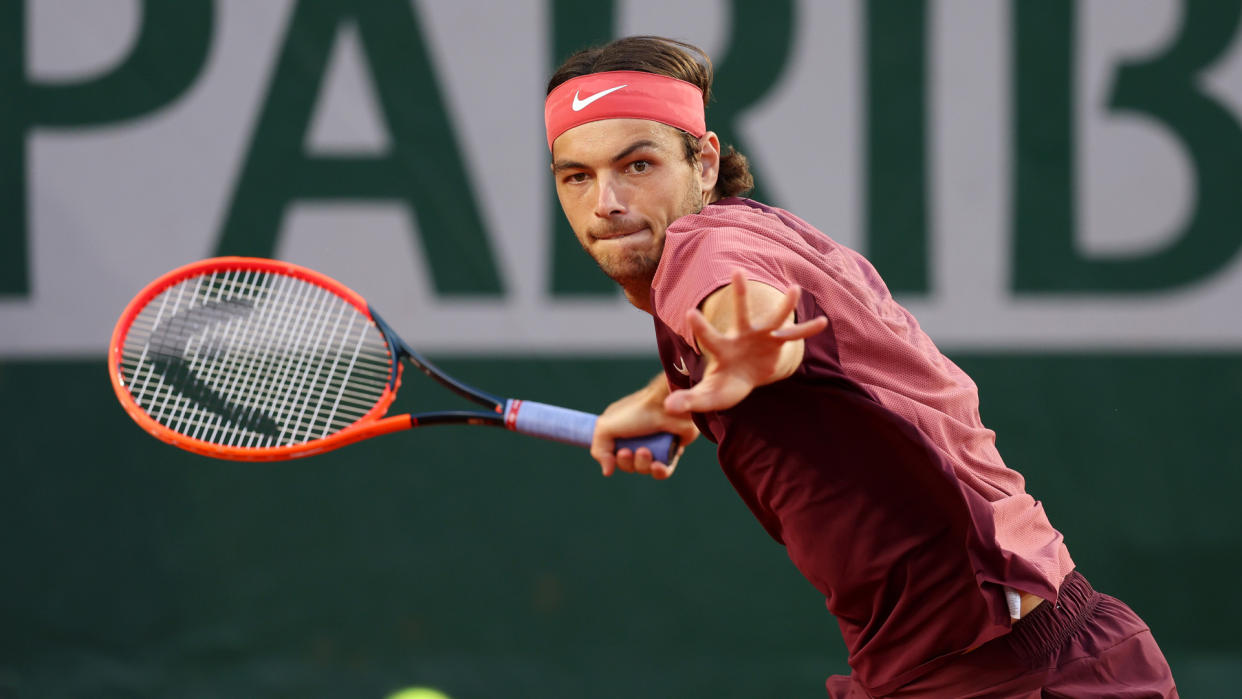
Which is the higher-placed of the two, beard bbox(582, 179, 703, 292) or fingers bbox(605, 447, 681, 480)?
beard bbox(582, 179, 703, 292)

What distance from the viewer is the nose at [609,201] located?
1807 millimetres

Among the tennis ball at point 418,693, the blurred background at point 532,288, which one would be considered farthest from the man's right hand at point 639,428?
the tennis ball at point 418,693

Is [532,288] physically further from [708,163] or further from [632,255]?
[632,255]

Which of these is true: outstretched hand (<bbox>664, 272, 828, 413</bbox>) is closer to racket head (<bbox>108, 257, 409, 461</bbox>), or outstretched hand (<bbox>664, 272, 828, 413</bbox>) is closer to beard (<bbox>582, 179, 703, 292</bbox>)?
beard (<bbox>582, 179, 703, 292</bbox>)

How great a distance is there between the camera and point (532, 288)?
11.9 feet

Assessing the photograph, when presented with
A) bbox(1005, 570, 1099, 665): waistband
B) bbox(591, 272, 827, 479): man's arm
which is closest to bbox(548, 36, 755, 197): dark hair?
bbox(591, 272, 827, 479): man's arm

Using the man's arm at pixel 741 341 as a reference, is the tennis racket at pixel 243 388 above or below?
below

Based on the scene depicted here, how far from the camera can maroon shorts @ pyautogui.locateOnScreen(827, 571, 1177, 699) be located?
5.25 ft

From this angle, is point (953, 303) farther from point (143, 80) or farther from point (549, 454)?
point (143, 80)

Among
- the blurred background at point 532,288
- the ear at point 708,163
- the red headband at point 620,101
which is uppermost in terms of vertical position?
the red headband at point 620,101

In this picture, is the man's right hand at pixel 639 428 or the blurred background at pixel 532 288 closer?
the man's right hand at pixel 639 428

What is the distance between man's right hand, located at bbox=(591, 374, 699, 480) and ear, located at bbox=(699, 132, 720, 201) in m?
0.35

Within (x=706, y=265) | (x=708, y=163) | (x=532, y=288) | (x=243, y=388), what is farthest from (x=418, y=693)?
(x=706, y=265)

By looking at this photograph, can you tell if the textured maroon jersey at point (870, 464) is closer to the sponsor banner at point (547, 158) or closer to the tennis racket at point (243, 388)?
the tennis racket at point (243, 388)
